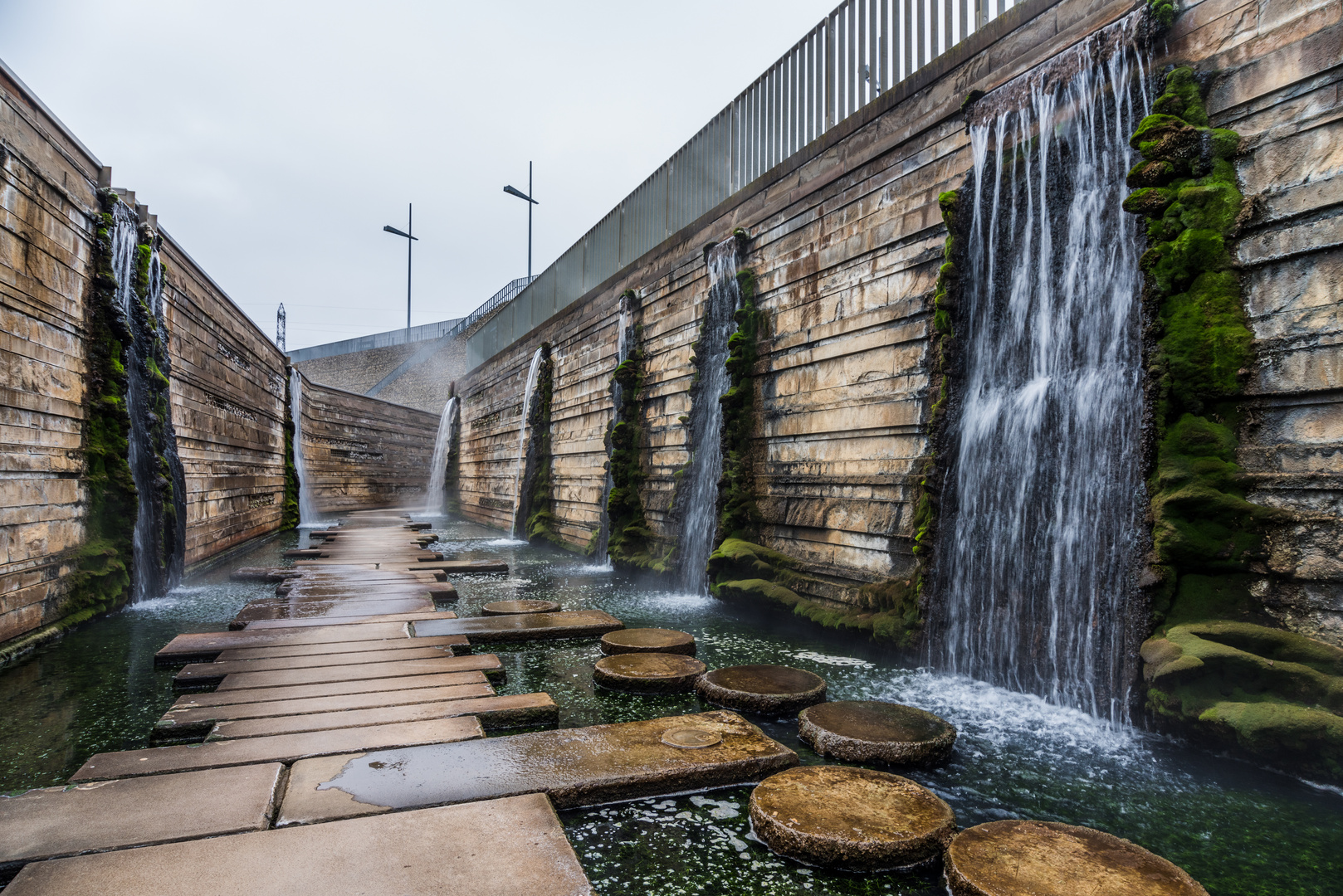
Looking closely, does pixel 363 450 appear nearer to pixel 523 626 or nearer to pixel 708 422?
pixel 708 422

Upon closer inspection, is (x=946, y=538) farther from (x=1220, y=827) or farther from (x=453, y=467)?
(x=453, y=467)

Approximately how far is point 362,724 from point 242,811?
84cm

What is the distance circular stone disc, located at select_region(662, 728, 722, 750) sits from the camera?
2896 millimetres

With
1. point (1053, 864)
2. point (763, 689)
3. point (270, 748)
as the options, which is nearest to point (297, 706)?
point (270, 748)

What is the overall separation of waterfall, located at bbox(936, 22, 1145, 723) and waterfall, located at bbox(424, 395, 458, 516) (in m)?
21.8

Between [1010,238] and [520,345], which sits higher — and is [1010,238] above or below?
below

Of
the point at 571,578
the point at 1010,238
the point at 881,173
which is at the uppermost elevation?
the point at 881,173

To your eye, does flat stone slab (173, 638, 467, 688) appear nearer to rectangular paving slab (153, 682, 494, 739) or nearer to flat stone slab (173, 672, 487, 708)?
flat stone slab (173, 672, 487, 708)

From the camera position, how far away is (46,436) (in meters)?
5.14

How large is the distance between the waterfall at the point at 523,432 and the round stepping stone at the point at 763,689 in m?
11.7

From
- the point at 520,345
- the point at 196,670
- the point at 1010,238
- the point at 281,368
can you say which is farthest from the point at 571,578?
the point at 281,368

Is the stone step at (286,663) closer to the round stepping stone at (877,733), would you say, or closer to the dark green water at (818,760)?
the dark green water at (818,760)

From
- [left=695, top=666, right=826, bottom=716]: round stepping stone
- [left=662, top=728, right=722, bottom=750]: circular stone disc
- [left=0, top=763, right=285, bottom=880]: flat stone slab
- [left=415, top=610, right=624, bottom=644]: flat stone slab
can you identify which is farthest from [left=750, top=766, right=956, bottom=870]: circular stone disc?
[left=415, top=610, right=624, bottom=644]: flat stone slab

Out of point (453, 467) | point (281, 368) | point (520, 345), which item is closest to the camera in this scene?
point (281, 368)
